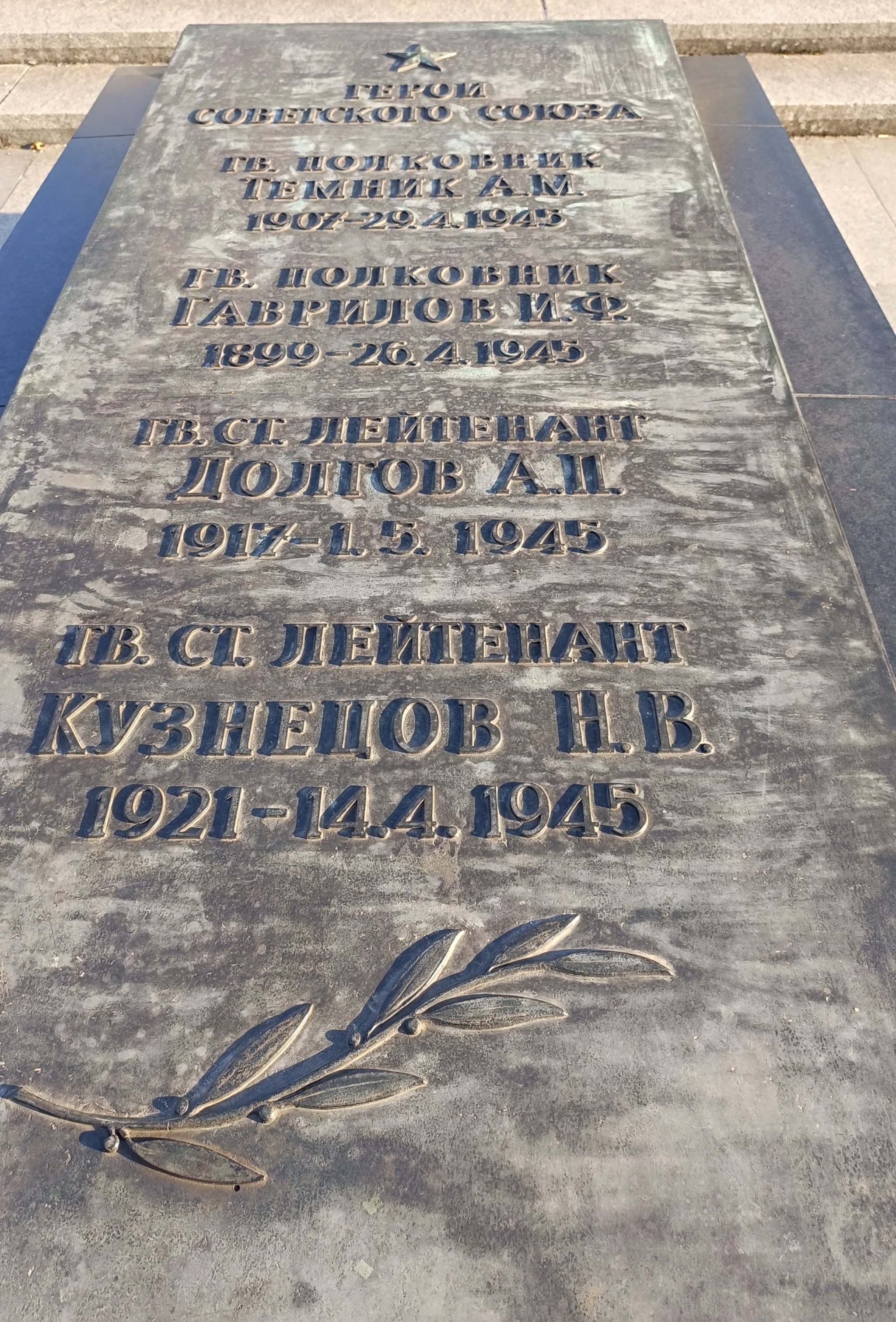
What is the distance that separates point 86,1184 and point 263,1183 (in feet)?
1.24

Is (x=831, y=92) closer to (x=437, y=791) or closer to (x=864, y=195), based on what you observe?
(x=864, y=195)

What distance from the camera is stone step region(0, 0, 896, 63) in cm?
704

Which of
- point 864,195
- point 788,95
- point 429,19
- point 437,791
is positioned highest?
point 429,19

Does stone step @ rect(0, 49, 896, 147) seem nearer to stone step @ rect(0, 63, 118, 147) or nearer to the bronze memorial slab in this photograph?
stone step @ rect(0, 63, 118, 147)

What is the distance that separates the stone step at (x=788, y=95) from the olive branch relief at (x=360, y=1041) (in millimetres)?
6538

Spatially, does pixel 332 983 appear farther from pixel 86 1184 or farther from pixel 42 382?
pixel 42 382

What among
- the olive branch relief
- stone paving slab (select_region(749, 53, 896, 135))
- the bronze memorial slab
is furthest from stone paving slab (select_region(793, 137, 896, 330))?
the olive branch relief

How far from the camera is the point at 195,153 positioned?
4660 mm

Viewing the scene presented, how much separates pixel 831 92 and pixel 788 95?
0.32 metres

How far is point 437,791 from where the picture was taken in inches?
105

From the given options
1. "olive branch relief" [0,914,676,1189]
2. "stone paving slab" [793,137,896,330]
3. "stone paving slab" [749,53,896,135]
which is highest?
"stone paving slab" [749,53,896,135]

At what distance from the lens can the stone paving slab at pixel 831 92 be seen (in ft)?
22.4

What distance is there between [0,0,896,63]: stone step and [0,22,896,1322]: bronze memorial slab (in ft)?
12.3

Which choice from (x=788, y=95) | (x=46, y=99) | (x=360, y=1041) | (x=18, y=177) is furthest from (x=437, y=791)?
(x=46, y=99)
